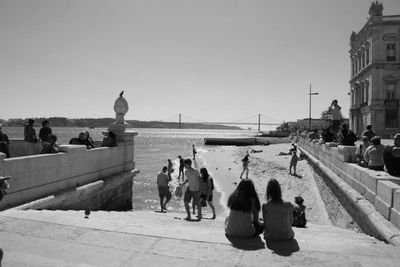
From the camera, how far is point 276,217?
4.74 m

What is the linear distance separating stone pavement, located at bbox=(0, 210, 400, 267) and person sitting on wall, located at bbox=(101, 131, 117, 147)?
5748 mm

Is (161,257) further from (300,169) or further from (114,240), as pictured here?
(300,169)

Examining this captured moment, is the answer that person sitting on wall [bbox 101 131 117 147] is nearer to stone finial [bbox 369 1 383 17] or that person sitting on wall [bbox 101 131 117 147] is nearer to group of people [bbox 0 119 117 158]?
group of people [bbox 0 119 117 158]

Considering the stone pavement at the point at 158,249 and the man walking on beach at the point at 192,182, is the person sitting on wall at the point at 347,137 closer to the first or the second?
the man walking on beach at the point at 192,182

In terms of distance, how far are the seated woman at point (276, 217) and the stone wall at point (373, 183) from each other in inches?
70.8

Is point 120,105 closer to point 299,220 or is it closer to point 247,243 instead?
point 299,220

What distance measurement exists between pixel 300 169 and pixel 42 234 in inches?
755

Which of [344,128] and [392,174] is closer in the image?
[392,174]

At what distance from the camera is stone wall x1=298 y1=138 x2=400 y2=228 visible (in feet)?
17.6

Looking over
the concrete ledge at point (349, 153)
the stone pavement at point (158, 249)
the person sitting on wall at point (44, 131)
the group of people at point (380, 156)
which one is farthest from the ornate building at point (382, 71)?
the stone pavement at point (158, 249)

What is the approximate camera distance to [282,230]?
15.4 feet

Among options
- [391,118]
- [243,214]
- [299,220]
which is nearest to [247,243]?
[243,214]

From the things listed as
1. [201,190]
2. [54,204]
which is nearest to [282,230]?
[201,190]

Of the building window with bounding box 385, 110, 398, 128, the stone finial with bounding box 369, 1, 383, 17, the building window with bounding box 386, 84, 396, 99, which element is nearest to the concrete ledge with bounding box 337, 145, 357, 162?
the building window with bounding box 385, 110, 398, 128
